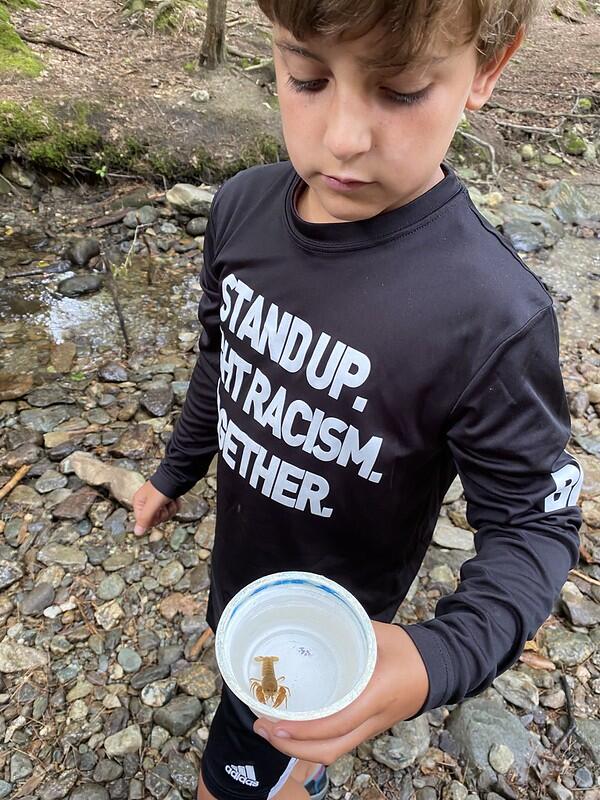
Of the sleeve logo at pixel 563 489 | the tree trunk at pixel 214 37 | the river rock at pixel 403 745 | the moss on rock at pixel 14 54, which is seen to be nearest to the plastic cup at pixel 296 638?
the sleeve logo at pixel 563 489

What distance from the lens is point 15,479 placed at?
278 centimetres

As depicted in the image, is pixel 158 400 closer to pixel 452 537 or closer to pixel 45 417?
pixel 45 417

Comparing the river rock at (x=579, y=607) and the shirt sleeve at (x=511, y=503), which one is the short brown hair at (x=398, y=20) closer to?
the shirt sleeve at (x=511, y=503)

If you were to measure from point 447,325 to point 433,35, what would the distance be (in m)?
0.43

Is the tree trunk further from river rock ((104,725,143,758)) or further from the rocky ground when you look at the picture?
river rock ((104,725,143,758))

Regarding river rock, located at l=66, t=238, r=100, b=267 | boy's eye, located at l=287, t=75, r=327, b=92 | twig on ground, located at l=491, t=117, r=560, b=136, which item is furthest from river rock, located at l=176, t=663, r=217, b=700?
twig on ground, located at l=491, t=117, r=560, b=136

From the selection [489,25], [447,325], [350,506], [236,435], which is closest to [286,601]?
[350,506]

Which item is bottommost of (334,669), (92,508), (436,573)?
(92,508)

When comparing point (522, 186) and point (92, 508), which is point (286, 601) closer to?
point (92, 508)

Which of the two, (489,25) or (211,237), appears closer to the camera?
(489,25)

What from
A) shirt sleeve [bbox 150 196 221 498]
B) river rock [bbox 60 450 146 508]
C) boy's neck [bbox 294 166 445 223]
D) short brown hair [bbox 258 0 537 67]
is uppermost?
short brown hair [bbox 258 0 537 67]

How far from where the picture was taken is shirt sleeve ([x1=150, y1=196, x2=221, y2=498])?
58.7 inches

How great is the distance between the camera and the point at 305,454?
48.1 inches

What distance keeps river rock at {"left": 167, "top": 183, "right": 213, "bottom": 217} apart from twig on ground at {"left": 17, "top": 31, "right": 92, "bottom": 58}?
85.6 inches
